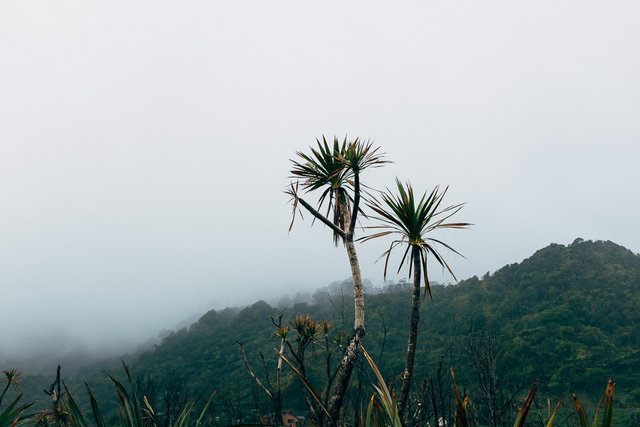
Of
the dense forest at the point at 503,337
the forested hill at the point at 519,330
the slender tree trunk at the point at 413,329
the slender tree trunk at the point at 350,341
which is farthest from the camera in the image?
the forested hill at the point at 519,330

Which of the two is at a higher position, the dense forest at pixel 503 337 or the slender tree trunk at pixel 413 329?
the slender tree trunk at pixel 413 329

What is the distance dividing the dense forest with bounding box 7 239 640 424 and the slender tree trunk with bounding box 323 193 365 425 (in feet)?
87.8

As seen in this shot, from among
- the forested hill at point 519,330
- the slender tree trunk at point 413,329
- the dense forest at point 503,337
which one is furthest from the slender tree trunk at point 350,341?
the forested hill at point 519,330

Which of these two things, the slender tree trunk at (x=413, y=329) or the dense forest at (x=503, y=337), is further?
the dense forest at (x=503, y=337)

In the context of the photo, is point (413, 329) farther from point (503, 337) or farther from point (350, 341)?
point (503, 337)

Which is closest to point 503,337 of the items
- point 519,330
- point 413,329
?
point 519,330

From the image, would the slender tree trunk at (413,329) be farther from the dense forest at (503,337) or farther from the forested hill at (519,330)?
the forested hill at (519,330)

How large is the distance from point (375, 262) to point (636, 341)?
2462 inches

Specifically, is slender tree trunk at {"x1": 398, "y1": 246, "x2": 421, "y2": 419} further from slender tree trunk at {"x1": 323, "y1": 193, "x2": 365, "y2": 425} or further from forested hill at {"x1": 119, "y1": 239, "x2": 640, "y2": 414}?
forested hill at {"x1": 119, "y1": 239, "x2": 640, "y2": 414}

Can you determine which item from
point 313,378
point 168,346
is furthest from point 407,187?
point 168,346

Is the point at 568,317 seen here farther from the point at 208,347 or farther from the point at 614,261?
the point at 208,347

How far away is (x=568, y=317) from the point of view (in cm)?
5416

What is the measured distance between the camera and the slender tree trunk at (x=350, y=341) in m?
5.77

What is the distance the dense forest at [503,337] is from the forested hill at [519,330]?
0.17 m
